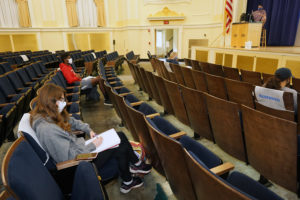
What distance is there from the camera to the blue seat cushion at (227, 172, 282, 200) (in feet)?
2.94

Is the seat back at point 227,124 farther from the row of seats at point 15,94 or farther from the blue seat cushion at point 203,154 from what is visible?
the row of seats at point 15,94

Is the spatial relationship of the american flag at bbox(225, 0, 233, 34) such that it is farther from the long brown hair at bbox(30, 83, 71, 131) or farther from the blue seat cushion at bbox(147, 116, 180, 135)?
the long brown hair at bbox(30, 83, 71, 131)

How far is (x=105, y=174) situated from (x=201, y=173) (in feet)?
2.91

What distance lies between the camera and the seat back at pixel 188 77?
3.22 metres

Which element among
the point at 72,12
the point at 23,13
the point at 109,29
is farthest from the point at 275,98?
the point at 23,13

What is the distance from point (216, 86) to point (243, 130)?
1.09 metres

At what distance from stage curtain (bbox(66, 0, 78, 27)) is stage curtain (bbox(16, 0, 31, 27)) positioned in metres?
2.02

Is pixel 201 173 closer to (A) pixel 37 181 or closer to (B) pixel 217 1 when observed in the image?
(A) pixel 37 181

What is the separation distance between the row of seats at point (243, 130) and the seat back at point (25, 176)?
1321 millimetres

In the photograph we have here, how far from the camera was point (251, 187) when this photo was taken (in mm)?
953

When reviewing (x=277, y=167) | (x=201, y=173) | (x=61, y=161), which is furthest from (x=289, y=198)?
(x=61, y=161)

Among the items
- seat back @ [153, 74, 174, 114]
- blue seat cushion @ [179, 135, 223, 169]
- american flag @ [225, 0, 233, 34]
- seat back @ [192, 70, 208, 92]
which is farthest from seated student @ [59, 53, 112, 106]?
american flag @ [225, 0, 233, 34]

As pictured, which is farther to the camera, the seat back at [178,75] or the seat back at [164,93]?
the seat back at [178,75]

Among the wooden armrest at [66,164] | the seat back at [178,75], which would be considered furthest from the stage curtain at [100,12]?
the wooden armrest at [66,164]
